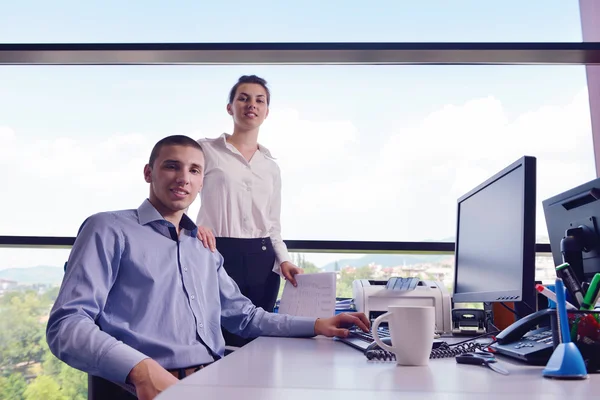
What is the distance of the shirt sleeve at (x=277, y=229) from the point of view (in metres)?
2.29

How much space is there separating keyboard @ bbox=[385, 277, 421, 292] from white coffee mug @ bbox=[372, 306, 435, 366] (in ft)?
3.16

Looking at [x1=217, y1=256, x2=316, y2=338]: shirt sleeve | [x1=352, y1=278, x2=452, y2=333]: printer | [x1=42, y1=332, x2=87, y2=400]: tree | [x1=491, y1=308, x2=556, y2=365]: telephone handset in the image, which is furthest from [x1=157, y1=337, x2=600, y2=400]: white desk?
[x1=42, y1=332, x2=87, y2=400]: tree

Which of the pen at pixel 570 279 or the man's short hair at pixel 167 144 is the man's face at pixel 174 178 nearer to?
the man's short hair at pixel 167 144

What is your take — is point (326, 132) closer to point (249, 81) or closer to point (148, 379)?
point (249, 81)

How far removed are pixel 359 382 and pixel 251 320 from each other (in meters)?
0.87

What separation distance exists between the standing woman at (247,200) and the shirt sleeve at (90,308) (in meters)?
0.80

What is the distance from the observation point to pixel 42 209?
2979 millimetres

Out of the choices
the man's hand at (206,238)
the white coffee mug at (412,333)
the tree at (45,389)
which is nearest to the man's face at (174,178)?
the man's hand at (206,238)

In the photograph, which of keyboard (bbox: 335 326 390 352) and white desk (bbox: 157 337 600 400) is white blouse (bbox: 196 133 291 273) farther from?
white desk (bbox: 157 337 600 400)

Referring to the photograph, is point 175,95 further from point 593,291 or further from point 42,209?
point 593,291

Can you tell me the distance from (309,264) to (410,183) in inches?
26.6

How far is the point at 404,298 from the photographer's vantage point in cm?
201

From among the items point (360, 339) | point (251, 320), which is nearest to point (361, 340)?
point (360, 339)
